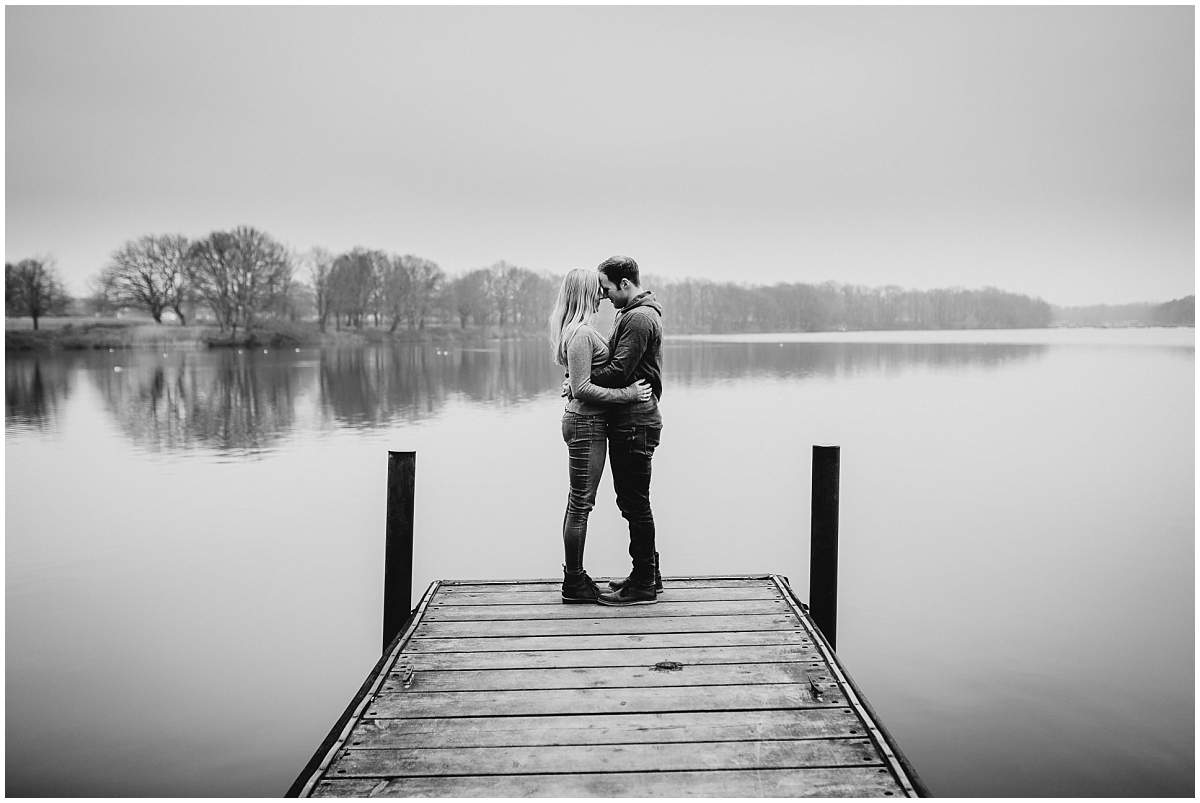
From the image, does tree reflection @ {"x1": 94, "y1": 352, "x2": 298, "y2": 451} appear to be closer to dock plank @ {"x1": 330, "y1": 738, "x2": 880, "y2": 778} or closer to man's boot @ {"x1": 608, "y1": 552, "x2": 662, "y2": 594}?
man's boot @ {"x1": 608, "y1": 552, "x2": 662, "y2": 594}

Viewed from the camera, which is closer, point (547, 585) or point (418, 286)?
point (547, 585)

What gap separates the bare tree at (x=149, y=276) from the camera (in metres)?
63.2

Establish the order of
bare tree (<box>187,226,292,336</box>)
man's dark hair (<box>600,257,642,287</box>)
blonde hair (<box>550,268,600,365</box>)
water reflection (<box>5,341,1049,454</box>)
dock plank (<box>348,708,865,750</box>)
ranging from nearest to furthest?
dock plank (<box>348,708,865,750</box>)
blonde hair (<box>550,268,600,365</box>)
man's dark hair (<box>600,257,642,287</box>)
water reflection (<box>5,341,1049,454</box>)
bare tree (<box>187,226,292,336</box>)

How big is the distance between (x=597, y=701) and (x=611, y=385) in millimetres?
1670

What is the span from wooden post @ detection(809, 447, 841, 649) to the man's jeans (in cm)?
120

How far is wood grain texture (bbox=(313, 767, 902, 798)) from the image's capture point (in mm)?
3053

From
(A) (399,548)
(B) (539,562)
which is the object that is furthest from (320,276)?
(A) (399,548)

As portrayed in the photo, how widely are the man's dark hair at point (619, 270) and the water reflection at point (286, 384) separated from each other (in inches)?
574

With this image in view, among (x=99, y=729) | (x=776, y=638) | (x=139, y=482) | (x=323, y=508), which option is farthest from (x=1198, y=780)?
(x=139, y=482)

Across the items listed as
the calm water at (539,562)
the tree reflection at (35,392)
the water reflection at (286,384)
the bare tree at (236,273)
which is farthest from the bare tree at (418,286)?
the calm water at (539,562)

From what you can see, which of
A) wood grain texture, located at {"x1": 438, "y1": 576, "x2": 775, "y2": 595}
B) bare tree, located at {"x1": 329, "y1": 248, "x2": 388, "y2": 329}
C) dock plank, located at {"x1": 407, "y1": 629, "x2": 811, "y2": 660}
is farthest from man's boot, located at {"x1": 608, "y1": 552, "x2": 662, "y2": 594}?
bare tree, located at {"x1": 329, "y1": 248, "x2": 388, "y2": 329}

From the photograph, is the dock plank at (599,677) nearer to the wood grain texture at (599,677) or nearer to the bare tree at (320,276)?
the wood grain texture at (599,677)

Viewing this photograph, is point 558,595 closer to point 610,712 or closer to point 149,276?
point 610,712

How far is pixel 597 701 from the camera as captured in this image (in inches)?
149
